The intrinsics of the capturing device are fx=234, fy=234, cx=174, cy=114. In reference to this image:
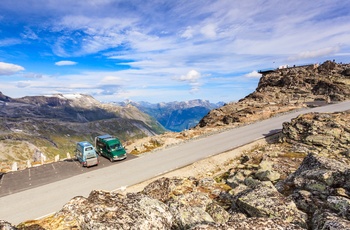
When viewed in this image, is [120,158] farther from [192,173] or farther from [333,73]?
[333,73]

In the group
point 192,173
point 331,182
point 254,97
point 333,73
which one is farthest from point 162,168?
point 333,73

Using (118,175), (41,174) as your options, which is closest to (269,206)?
(118,175)

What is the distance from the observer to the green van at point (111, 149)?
3232 cm

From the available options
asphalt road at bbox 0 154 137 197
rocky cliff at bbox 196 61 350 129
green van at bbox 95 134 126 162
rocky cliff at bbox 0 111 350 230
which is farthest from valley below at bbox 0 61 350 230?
green van at bbox 95 134 126 162

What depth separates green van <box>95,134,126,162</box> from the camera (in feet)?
106

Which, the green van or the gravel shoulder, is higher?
the green van

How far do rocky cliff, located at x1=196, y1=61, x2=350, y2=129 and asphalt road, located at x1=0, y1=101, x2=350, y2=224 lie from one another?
15693mm

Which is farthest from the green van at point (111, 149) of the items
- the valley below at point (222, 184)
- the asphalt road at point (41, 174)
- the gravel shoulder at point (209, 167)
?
the gravel shoulder at point (209, 167)

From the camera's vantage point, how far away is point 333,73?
93.4m

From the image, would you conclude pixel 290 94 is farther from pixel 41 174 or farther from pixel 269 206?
pixel 269 206

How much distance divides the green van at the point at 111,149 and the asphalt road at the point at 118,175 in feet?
5.23

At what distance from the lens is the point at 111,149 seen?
3272cm

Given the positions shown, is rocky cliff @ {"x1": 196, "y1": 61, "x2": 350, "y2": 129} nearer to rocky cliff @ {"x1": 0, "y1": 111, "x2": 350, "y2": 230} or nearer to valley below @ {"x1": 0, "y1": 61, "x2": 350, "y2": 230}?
valley below @ {"x1": 0, "y1": 61, "x2": 350, "y2": 230}

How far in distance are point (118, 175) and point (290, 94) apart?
74.3 metres
